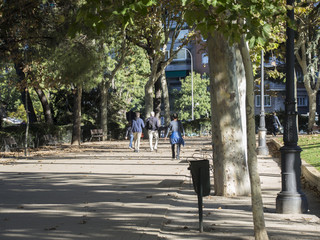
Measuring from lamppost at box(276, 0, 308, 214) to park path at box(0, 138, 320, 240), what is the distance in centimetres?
24

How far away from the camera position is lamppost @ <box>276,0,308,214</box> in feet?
30.3

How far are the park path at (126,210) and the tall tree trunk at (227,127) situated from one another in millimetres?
412

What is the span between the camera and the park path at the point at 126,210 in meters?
7.68

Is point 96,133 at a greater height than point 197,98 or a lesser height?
lesser

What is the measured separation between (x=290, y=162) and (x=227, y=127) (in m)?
2.25

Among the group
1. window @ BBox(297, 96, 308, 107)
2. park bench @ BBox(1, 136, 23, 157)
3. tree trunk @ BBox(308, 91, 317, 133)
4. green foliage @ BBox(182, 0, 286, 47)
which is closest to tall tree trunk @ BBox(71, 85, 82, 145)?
park bench @ BBox(1, 136, 23, 157)

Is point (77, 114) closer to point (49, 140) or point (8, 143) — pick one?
point (49, 140)

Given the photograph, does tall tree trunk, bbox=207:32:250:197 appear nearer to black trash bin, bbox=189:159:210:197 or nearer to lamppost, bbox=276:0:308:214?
lamppost, bbox=276:0:308:214

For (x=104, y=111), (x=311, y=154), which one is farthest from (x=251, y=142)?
(x=104, y=111)

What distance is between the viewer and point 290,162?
30.8 ft

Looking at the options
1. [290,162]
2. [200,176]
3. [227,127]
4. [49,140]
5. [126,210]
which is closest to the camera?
[200,176]

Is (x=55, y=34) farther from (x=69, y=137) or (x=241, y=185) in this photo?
(x=69, y=137)

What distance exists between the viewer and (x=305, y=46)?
40625mm

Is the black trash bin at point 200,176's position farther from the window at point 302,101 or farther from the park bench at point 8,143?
the window at point 302,101
